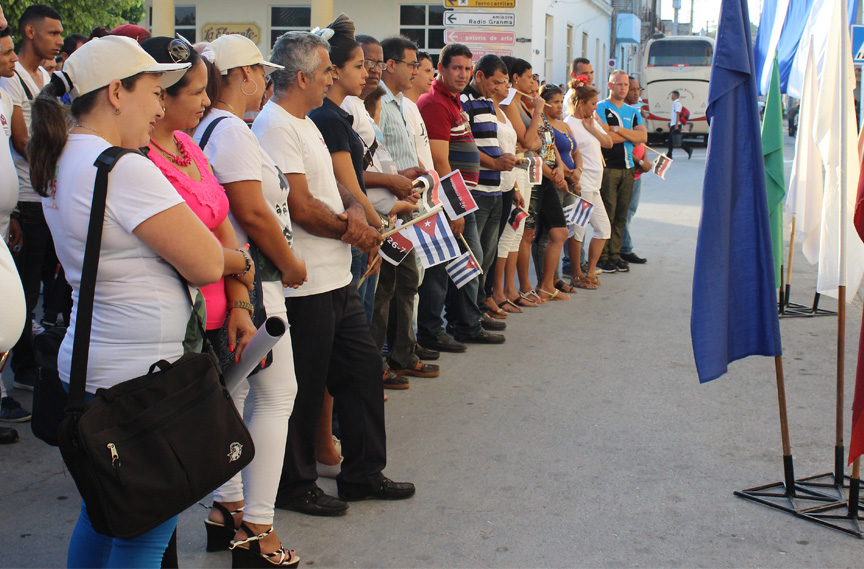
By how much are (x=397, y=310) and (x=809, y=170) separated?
10.5 feet

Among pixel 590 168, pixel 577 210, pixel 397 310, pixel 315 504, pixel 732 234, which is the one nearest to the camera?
pixel 315 504

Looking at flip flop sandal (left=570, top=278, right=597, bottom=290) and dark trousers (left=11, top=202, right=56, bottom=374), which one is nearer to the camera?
dark trousers (left=11, top=202, right=56, bottom=374)

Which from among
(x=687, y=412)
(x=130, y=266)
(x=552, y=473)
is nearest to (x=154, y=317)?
(x=130, y=266)

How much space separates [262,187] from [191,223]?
0.91m

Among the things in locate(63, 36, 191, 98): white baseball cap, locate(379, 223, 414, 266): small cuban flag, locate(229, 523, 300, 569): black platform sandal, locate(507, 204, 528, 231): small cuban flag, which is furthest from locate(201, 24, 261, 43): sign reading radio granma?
locate(63, 36, 191, 98): white baseball cap

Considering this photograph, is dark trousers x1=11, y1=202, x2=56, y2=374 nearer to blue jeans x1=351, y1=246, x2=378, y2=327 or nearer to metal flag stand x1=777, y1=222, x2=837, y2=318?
blue jeans x1=351, y1=246, x2=378, y2=327

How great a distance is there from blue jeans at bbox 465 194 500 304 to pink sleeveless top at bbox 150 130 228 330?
4.11 metres

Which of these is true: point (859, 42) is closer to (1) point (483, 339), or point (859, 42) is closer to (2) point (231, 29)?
(1) point (483, 339)

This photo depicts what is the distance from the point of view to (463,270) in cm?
666

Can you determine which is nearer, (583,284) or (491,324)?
(491,324)

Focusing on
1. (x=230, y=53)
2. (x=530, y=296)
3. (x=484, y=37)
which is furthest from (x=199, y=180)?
(x=484, y=37)

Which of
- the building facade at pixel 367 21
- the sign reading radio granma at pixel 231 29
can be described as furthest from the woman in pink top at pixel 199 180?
the sign reading radio granma at pixel 231 29

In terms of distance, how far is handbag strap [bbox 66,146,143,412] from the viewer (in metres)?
2.43

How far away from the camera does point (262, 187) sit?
3449mm
